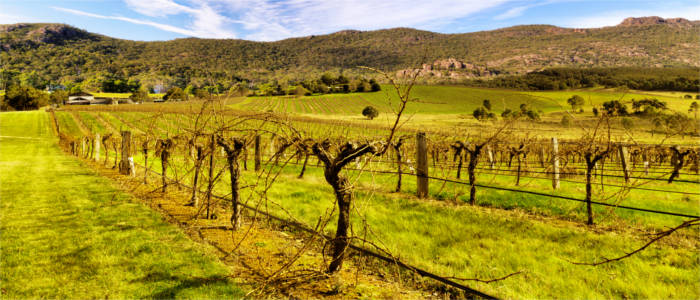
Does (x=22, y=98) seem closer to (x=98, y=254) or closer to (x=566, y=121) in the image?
(x=98, y=254)

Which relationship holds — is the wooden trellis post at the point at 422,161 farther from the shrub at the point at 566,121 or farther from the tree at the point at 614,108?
the tree at the point at 614,108

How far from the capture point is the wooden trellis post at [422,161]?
8.55m

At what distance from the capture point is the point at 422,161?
29.0ft

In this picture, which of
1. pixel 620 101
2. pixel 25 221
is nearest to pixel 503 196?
pixel 620 101

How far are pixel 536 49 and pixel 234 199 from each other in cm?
22965

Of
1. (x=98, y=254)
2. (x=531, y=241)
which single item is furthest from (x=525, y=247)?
(x=98, y=254)

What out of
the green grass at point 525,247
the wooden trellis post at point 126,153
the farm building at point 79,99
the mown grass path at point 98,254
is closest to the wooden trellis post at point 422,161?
the green grass at point 525,247

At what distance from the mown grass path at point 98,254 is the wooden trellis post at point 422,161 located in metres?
5.78

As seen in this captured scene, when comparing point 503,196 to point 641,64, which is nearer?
point 503,196

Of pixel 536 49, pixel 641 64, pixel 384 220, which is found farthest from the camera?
pixel 536 49

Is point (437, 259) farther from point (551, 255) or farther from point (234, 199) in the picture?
point (234, 199)

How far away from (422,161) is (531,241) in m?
3.62

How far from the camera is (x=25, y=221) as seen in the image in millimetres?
6359

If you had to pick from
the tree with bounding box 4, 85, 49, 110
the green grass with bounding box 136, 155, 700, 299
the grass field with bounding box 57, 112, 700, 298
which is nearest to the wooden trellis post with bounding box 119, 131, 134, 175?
the grass field with bounding box 57, 112, 700, 298
